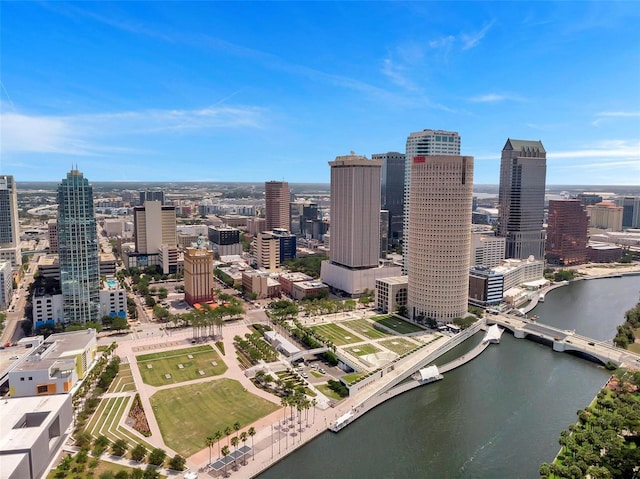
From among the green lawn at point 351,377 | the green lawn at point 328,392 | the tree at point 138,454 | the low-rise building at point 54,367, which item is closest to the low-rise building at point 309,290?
the green lawn at point 351,377

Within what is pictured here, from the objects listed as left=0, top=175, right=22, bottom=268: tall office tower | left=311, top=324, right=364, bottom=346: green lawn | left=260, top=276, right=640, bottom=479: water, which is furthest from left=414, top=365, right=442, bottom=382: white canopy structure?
left=0, top=175, right=22, bottom=268: tall office tower

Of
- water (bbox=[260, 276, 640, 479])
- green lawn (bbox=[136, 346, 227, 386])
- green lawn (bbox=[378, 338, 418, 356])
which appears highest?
green lawn (bbox=[378, 338, 418, 356])

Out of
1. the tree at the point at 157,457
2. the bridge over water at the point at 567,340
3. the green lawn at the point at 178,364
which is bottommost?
the green lawn at the point at 178,364

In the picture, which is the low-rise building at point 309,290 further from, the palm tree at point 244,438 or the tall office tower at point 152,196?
the tall office tower at point 152,196

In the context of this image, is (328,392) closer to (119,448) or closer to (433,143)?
(119,448)

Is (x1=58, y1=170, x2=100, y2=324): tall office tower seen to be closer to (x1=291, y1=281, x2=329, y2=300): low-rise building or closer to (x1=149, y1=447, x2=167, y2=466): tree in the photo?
(x1=291, y1=281, x2=329, y2=300): low-rise building
